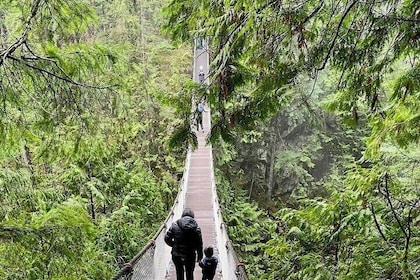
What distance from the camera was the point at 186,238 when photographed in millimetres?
3639

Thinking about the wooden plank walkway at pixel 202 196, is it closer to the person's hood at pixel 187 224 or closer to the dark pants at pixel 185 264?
the dark pants at pixel 185 264

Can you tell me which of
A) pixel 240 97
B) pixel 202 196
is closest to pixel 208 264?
pixel 240 97

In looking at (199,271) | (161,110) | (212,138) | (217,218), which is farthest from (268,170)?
(212,138)

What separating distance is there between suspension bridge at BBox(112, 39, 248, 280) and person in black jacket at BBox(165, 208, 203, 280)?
0.24m

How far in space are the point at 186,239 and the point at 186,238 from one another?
0.04 ft

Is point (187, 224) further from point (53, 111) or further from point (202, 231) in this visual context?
point (202, 231)

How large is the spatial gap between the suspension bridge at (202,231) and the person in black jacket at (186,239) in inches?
9.3

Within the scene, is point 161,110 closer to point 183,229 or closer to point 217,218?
point 217,218

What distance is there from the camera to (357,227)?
271 cm

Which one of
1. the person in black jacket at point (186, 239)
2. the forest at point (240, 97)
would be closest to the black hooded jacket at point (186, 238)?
the person in black jacket at point (186, 239)

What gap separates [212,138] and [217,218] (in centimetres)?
391

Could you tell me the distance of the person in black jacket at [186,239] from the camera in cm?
361

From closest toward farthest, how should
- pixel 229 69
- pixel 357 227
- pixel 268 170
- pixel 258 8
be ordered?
1. pixel 258 8
2. pixel 229 69
3. pixel 357 227
4. pixel 268 170

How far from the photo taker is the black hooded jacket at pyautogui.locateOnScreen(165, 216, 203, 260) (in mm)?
3604
